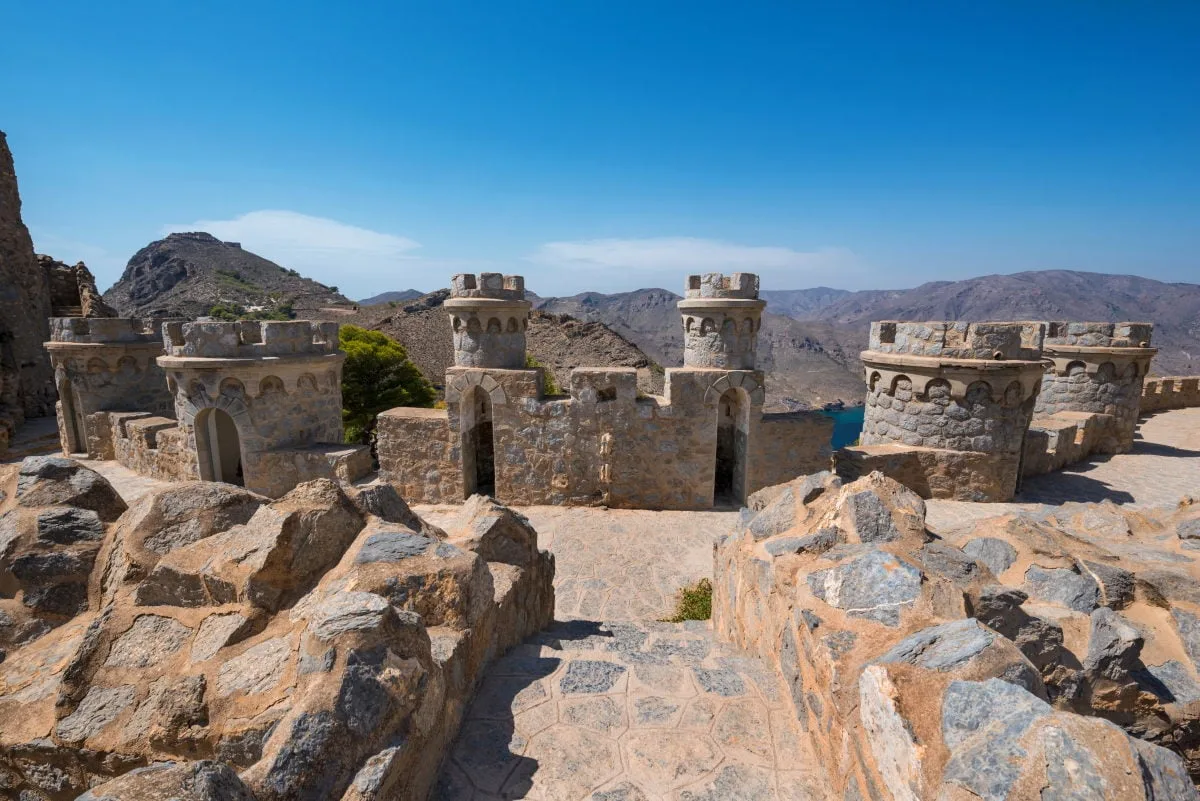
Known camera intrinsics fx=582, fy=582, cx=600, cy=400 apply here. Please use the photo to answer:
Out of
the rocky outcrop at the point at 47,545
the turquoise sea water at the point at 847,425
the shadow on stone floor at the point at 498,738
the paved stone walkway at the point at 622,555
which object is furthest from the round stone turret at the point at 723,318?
the turquoise sea water at the point at 847,425

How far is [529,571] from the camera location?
490cm

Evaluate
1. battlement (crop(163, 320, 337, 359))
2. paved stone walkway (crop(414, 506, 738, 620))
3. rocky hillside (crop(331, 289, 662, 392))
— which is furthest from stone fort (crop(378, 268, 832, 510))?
rocky hillside (crop(331, 289, 662, 392))

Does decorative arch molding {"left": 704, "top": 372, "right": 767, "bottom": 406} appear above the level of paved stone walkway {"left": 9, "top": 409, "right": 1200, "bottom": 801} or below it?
above

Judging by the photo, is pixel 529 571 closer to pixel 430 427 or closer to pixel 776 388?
pixel 430 427

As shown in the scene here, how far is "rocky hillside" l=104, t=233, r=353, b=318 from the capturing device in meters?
52.1

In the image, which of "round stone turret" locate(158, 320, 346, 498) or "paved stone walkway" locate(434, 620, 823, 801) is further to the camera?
"round stone turret" locate(158, 320, 346, 498)

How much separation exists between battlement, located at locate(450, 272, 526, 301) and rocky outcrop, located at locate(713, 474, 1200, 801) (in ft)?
22.5

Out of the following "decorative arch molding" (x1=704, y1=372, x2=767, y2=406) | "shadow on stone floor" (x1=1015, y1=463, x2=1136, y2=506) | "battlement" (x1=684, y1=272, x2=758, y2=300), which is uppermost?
"battlement" (x1=684, y1=272, x2=758, y2=300)

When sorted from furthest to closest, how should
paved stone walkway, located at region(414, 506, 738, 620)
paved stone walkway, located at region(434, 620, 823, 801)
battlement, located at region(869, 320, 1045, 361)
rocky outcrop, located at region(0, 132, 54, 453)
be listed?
rocky outcrop, located at region(0, 132, 54, 453), battlement, located at region(869, 320, 1045, 361), paved stone walkway, located at region(414, 506, 738, 620), paved stone walkway, located at region(434, 620, 823, 801)

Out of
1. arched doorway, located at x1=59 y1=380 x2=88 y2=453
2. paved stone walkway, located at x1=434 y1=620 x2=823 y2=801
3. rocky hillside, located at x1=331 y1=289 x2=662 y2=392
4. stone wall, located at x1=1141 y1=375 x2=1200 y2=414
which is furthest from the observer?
rocky hillside, located at x1=331 y1=289 x2=662 y2=392

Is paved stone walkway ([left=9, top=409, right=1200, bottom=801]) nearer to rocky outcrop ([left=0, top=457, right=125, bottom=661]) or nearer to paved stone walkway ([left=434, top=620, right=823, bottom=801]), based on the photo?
paved stone walkway ([left=434, top=620, right=823, bottom=801])

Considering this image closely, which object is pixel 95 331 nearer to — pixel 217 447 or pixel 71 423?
pixel 71 423

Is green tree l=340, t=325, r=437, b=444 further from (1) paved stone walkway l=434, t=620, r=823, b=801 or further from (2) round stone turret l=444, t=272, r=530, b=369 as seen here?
(1) paved stone walkway l=434, t=620, r=823, b=801

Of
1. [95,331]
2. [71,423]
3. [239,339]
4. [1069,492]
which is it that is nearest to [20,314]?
[71,423]
